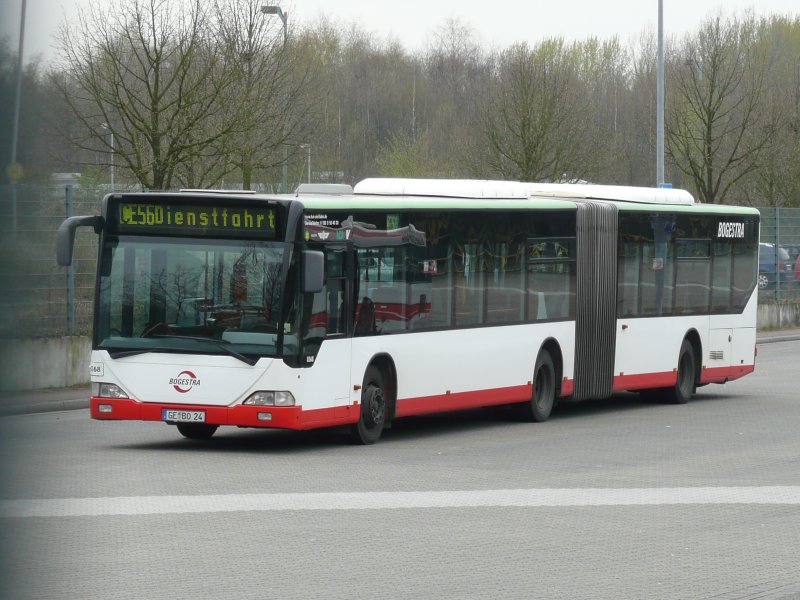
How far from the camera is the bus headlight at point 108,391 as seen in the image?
45.8 ft

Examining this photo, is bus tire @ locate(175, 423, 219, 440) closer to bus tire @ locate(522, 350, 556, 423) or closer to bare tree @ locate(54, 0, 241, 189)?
bus tire @ locate(522, 350, 556, 423)

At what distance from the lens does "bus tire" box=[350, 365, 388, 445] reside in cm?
1477

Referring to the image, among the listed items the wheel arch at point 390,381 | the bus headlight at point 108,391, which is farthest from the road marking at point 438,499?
the wheel arch at point 390,381

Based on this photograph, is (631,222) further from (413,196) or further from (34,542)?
(34,542)

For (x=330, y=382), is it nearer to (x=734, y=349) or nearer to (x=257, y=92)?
(x=734, y=349)

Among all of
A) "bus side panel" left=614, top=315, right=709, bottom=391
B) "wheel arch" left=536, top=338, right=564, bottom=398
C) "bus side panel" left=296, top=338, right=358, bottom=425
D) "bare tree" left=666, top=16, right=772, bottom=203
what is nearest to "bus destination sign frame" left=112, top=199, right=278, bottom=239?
"bus side panel" left=296, top=338, right=358, bottom=425

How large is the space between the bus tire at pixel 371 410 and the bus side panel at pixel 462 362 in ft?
0.64

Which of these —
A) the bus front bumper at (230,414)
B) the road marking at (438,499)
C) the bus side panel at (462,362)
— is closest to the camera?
the road marking at (438,499)

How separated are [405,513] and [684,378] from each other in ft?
38.3

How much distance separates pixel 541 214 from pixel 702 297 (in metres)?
4.35

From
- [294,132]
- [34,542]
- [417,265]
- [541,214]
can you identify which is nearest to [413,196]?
[417,265]

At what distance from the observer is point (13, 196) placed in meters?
1.78

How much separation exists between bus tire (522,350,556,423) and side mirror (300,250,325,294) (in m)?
4.79

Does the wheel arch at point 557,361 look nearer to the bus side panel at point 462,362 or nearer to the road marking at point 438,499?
the bus side panel at point 462,362
